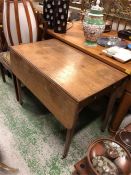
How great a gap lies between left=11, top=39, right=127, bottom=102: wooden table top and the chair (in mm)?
251

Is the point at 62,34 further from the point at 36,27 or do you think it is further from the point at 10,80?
the point at 10,80

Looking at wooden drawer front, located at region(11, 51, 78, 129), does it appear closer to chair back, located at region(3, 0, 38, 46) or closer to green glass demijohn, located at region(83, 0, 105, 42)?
chair back, located at region(3, 0, 38, 46)

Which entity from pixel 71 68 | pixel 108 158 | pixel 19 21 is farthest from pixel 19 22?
pixel 108 158

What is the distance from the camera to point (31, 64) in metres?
1.10

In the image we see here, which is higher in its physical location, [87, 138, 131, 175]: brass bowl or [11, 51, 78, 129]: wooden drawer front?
[11, 51, 78, 129]: wooden drawer front

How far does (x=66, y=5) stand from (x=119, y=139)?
1.15m

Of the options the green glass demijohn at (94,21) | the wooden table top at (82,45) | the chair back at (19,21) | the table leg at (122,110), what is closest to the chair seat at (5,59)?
the chair back at (19,21)

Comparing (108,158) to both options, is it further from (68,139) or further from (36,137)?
(36,137)

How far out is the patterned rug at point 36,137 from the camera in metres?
1.19

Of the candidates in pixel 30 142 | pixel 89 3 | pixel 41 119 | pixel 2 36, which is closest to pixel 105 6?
pixel 89 3

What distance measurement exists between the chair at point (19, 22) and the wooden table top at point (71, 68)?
0.25m

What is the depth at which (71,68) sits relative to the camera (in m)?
1.09

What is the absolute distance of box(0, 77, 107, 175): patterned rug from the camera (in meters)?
1.19

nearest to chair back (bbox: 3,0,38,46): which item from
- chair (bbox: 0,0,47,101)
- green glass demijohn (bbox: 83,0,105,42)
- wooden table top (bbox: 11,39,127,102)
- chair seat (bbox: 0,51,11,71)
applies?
chair (bbox: 0,0,47,101)
